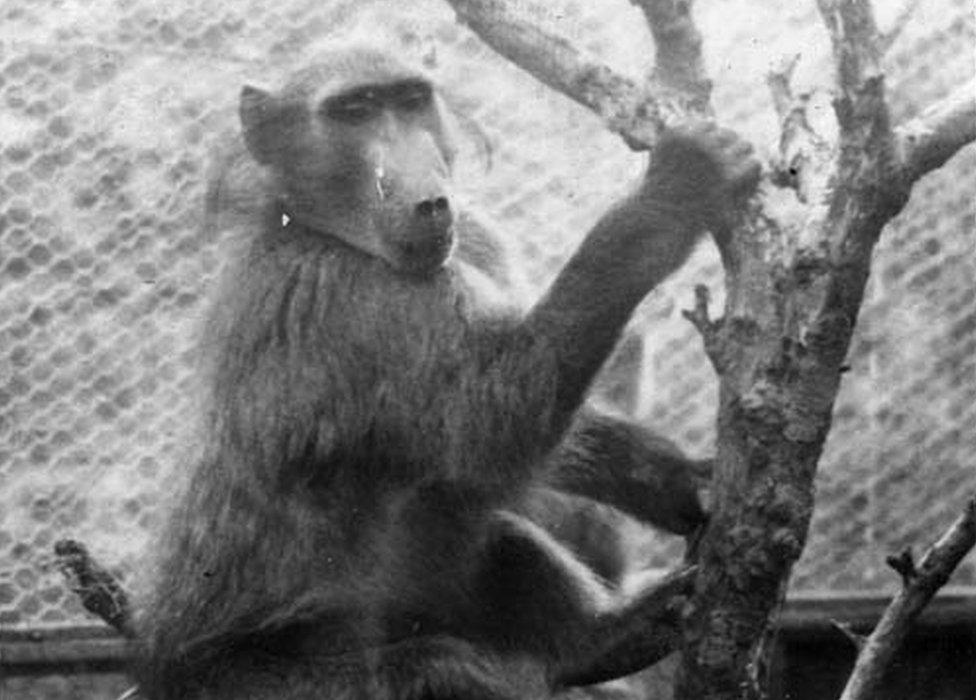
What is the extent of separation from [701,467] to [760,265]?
41.7 inches

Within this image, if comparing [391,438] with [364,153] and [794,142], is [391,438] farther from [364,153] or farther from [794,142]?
[794,142]

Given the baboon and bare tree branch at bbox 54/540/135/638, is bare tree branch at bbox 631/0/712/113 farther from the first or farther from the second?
bare tree branch at bbox 54/540/135/638

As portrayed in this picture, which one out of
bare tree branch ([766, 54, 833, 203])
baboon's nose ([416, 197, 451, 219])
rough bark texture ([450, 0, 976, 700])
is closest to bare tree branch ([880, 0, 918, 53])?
rough bark texture ([450, 0, 976, 700])

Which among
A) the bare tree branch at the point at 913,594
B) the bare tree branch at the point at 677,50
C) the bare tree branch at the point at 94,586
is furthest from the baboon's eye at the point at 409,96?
the bare tree branch at the point at 913,594

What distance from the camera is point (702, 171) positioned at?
438 centimetres

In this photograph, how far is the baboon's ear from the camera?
16.5 feet

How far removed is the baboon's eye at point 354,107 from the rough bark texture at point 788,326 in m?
1.19

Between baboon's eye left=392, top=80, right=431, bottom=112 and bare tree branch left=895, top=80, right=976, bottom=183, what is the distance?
1.46m

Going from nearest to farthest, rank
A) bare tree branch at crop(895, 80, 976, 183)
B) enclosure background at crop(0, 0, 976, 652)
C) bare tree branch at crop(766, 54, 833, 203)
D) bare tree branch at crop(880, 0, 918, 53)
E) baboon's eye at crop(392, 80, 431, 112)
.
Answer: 1. bare tree branch at crop(880, 0, 918, 53)
2. bare tree branch at crop(895, 80, 976, 183)
3. bare tree branch at crop(766, 54, 833, 203)
4. baboon's eye at crop(392, 80, 431, 112)
5. enclosure background at crop(0, 0, 976, 652)

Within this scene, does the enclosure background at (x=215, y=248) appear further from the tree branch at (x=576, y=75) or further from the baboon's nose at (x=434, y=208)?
the baboon's nose at (x=434, y=208)

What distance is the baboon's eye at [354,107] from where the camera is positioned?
4879 millimetres

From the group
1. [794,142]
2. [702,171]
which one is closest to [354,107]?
[702,171]

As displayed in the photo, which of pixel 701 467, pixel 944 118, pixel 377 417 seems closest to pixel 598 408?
pixel 701 467

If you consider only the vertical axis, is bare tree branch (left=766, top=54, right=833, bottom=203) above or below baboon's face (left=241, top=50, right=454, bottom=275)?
above
